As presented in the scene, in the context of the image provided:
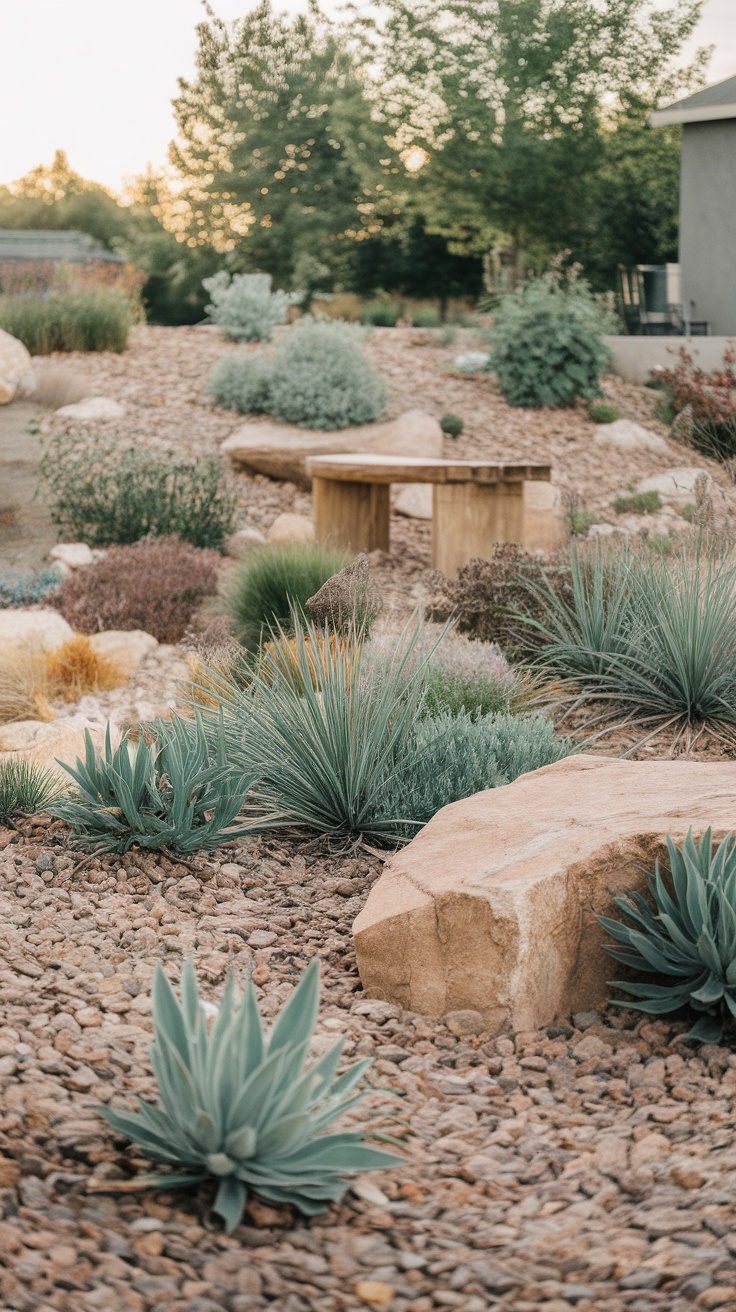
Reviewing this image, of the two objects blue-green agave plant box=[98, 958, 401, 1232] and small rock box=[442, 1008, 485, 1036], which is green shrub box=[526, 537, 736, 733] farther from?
blue-green agave plant box=[98, 958, 401, 1232]

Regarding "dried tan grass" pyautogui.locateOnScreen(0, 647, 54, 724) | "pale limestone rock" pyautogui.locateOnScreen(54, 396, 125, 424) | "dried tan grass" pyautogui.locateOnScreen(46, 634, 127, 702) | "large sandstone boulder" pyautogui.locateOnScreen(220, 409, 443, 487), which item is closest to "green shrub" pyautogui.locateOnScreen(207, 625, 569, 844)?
"dried tan grass" pyautogui.locateOnScreen(0, 647, 54, 724)

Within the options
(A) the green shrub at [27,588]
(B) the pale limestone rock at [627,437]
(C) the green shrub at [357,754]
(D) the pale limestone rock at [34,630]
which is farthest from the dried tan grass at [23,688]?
(B) the pale limestone rock at [627,437]

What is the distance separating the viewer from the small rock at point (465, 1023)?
3.03m

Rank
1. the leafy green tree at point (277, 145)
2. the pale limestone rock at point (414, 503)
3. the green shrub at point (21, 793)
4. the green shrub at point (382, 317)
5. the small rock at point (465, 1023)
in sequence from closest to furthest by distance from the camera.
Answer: the small rock at point (465, 1023) < the green shrub at point (21, 793) < the pale limestone rock at point (414, 503) < the green shrub at point (382, 317) < the leafy green tree at point (277, 145)

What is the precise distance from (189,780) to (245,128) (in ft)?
79.8

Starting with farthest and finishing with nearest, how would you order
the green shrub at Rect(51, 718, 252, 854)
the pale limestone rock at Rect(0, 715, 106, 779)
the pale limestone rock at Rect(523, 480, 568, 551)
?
the pale limestone rock at Rect(523, 480, 568, 551)
the pale limestone rock at Rect(0, 715, 106, 779)
the green shrub at Rect(51, 718, 252, 854)

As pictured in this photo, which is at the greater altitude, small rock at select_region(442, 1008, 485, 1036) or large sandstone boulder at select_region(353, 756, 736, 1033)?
large sandstone boulder at select_region(353, 756, 736, 1033)

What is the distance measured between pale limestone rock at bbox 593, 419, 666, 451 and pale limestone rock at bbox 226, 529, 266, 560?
4682 millimetres

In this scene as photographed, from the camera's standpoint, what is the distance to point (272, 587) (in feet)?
22.5

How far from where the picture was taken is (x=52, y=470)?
10125 mm

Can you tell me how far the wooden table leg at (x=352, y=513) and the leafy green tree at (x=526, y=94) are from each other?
13.0 m

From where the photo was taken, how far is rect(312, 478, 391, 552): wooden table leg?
9375mm

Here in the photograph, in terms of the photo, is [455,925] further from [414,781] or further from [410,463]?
[410,463]

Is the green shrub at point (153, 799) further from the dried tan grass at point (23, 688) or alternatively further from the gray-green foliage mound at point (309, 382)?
the gray-green foliage mound at point (309, 382)
